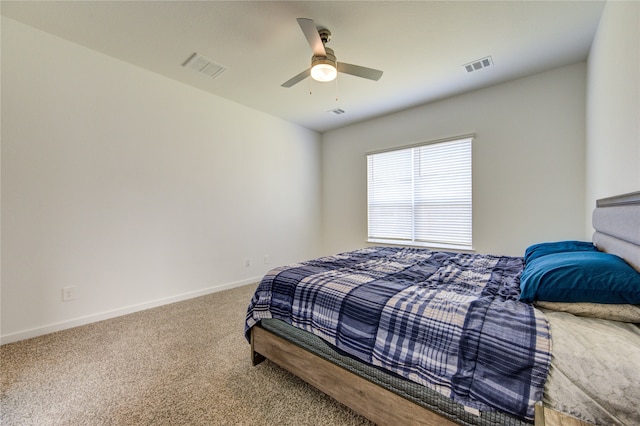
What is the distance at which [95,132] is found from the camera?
2609mm

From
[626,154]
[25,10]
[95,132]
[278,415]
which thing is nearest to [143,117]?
[95,132]

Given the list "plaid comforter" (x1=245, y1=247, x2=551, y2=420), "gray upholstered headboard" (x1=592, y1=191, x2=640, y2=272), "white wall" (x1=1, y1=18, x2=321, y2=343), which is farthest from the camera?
"white wall" (x1=1, y1=18, x2=321, y2=343)

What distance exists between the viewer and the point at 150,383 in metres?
1.68

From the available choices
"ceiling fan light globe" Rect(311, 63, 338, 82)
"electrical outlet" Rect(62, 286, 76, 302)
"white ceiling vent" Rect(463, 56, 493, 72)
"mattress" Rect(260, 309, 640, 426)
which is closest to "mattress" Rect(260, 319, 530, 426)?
"mattress" Rect(260, 309, 640, 426)

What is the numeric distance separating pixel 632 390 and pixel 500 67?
10.5 feet

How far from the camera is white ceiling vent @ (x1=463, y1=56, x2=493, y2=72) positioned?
272 centimetres

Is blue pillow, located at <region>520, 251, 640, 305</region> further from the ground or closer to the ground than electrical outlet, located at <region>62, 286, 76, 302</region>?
further from the ground

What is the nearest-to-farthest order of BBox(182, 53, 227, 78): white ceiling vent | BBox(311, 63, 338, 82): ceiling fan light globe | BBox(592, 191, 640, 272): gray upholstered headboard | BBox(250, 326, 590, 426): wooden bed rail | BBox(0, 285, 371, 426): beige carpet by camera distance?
BBox(250, 326, 590, 426): wooden bed rail < BBox(592, 191, 640, 272): gray upholstered headboard < BBox(0, 285, 371, 426): beige carpet < BBox(311, 63, 338, 82): ceiling fan light globe < BBox(182, 53, 227, 78): white ceiling vent

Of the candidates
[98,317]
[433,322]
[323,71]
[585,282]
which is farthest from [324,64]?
[98,317]

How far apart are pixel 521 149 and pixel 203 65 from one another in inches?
151

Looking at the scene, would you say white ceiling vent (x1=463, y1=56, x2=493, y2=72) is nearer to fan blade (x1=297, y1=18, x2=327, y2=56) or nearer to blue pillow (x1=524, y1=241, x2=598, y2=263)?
Result: fan blade (x1=297, y1=18, x2=327, y2=56)

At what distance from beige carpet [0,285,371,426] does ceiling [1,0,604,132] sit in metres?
2.76

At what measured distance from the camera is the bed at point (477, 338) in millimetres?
830

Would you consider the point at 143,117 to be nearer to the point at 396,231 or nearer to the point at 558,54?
the point at 396,231
